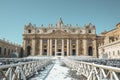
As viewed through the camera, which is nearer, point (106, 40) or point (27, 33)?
point (106, 40)

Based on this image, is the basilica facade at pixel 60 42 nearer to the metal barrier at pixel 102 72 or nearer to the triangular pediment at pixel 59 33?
the triangular pediment at pixel 59 33

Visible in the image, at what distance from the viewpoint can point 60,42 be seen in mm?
81312

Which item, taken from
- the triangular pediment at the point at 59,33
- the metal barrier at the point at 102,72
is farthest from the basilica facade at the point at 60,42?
the metal barrier at the point at 102,72

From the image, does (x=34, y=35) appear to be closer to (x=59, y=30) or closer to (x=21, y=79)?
(x=59, y=30)

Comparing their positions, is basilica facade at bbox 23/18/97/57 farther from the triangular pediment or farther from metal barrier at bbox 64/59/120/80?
metal barrier at bbox 64/59/120/80

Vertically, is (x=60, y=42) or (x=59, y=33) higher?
(x=59, y=33)

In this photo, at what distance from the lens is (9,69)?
19.9 ft

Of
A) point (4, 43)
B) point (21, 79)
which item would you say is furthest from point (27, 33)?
point (21, 79)

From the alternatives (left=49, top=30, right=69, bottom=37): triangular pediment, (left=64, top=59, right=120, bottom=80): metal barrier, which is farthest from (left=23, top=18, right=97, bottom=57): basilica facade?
(left=64, top=59, right=120, bottom=80): metal barrier

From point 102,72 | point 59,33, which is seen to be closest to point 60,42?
point 59,33

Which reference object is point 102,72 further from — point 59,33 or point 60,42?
point 60,42

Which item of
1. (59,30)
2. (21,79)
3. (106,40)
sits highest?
(59,30)

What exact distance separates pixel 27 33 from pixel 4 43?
27.4 m

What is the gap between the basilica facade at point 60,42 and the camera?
8006 centimetres
